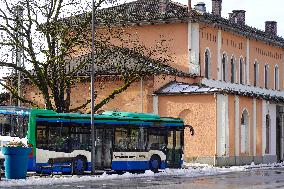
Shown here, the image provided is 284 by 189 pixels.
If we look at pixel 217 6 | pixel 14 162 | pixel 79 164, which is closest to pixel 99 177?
pixel 79 164

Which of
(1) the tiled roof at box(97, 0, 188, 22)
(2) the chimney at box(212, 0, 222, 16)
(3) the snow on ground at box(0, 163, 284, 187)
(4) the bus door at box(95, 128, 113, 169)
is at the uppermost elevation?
(2) the chimney at box(212, 0, 222, 16)

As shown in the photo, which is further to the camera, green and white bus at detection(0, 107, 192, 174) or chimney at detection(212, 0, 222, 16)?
chimney at detection(212, 0, 222, 16)

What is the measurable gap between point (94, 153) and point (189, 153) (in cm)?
1467

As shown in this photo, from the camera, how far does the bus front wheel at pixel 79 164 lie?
33219mm

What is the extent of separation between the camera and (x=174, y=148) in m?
38.4

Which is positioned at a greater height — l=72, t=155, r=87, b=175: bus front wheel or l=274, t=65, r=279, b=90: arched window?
l=274, t=65, r=279, b=90: arched window

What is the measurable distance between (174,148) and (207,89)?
9759 mm

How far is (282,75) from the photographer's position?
72125 mm

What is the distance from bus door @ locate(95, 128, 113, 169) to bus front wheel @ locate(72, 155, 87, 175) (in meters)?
0.87

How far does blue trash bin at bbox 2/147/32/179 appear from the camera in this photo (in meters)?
27.9

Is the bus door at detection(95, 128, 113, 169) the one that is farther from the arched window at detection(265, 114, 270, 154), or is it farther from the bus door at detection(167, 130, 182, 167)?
the arched window at detection(265, 114, 270, 154)

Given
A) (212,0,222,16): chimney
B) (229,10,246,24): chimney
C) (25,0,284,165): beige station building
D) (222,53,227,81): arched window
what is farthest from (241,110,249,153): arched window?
(229,10,246,24): chimney

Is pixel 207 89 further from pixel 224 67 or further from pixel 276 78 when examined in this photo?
pixel 276 78

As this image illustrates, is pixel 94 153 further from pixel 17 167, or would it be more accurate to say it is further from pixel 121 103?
pixel 121 103
